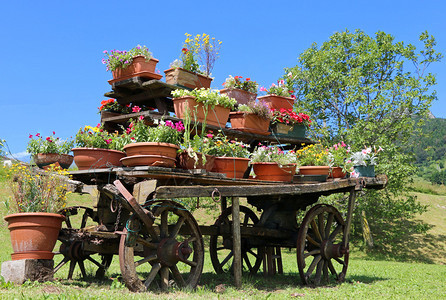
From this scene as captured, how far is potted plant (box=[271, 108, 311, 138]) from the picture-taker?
29.3 feet

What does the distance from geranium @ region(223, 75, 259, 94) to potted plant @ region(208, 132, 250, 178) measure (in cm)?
187

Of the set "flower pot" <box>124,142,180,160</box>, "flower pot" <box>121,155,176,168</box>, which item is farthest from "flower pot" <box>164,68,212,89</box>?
"flower pot" <box>121,155,176,168</box>

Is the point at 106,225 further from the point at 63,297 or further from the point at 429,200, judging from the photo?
the point at 429,200

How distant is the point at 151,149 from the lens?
585 centimetres

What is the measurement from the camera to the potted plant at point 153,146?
5.84m

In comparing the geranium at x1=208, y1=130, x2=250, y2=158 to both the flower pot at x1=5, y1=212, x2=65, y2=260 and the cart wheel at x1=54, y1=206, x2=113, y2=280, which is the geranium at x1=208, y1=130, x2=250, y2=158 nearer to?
the cart wheel at x1=54, y1=206, x2=113, y2=280

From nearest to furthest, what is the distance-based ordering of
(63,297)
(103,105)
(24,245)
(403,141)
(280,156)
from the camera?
(63,297), (24,245), (280,156), (103,105), (403,141)

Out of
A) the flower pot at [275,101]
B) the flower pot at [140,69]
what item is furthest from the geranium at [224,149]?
the flower pot at [275,101]

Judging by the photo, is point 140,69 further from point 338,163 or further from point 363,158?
point 363,158

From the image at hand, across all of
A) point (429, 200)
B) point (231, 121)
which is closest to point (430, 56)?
point (429, 200)

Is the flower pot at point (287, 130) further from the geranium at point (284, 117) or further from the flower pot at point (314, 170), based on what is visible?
the flower pot at point (314, 170)

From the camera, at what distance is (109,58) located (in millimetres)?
7758

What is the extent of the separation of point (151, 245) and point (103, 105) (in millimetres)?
3397

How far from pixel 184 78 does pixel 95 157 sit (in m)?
2.26
